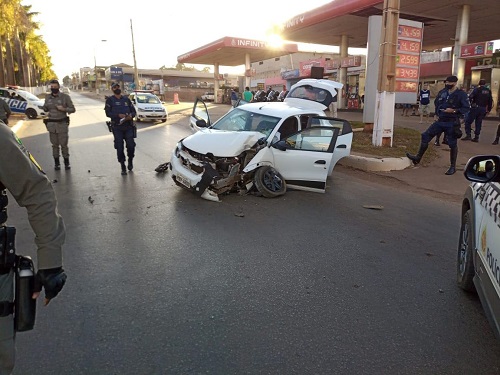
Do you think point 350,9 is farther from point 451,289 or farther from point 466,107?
point 451,289

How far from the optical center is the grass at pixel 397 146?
10297 mm

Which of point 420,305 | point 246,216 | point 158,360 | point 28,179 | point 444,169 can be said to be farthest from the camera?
point 444,169

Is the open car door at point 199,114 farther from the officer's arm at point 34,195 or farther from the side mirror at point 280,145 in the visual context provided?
the officer's arm at point 34,195

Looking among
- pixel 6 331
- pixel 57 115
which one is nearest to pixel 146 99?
pixel 57 115

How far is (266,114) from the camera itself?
24.7ft

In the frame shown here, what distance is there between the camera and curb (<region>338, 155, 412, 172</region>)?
9.22 m

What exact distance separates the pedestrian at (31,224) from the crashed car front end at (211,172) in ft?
14.2

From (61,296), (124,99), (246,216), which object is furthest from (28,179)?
(124,99)

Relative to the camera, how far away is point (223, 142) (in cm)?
645

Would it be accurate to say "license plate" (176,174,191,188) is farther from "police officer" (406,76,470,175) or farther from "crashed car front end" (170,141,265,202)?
"police officer" (406,76,470,175)

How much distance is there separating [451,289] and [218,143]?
402 cm

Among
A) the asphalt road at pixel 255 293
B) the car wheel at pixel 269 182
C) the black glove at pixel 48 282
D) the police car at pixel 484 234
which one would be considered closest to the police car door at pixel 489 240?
the police car at pixel 484 234

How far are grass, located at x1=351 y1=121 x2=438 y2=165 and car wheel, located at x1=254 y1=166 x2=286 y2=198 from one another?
431 cm

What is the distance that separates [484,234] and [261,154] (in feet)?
13.8
